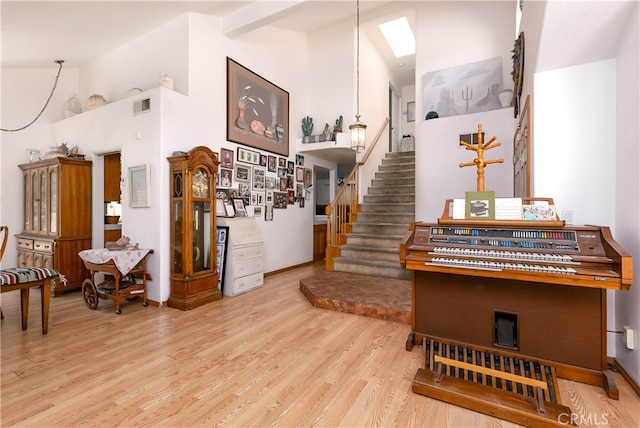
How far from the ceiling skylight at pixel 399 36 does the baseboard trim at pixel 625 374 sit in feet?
21.5

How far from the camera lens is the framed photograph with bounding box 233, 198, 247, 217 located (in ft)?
15.5

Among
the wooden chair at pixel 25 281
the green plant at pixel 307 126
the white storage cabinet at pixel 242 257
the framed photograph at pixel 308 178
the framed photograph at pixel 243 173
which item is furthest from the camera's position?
the framed photograph at pixel 308 178

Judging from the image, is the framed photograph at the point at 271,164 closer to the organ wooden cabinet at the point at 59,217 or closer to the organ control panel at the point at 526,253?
the organ wooden cabinet at the point at 59,217

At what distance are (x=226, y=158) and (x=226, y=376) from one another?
326 centimetres

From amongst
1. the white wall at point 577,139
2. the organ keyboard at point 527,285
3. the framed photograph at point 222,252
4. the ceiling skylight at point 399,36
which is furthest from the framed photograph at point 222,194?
the ceiling skylight at point 399,36

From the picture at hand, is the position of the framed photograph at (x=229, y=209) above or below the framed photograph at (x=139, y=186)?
below

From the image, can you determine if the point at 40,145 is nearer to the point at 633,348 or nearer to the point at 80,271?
the point at 80,271

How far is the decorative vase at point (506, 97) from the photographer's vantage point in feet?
14.2

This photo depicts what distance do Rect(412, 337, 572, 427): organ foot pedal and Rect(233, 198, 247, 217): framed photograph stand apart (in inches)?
130

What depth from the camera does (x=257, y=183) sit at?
5188mm

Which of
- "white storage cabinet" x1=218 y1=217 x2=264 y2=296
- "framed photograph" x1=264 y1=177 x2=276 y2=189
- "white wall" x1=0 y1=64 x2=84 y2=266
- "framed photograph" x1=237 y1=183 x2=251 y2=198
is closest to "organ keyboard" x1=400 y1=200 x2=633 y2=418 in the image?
"white storage cabinet" x1=218 y1=217 x2=264 y2=296

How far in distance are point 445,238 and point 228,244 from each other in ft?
9.79

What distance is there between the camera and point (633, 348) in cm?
199

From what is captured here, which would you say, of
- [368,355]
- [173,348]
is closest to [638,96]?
[368,355]
